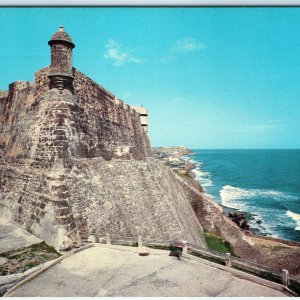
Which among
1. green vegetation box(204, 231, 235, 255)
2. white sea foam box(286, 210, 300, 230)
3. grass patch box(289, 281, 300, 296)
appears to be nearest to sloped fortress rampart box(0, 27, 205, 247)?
green vegetation box(204, 231, 235, 255)

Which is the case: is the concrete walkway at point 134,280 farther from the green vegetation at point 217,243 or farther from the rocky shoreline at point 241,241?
the rocky shoreline at point 241,241

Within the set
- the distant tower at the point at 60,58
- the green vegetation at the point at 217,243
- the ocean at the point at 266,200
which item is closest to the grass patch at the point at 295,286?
the distant tower at the point at 60,58

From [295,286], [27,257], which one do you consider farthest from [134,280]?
[295,286]

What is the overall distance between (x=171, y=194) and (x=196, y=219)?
4.39 m

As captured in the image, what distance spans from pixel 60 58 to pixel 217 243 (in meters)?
15.6

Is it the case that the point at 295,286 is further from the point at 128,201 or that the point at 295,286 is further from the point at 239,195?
the point at 239,195

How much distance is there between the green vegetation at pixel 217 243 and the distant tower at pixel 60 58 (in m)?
14.1

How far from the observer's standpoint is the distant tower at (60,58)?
11203mm

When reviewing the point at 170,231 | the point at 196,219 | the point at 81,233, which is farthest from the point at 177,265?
the point at 196,219

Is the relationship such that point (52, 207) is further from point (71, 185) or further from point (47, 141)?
point (47, 141)

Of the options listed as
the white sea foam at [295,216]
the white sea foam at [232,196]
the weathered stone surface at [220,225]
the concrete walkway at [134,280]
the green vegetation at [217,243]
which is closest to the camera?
the concrete walkway at [134,280]

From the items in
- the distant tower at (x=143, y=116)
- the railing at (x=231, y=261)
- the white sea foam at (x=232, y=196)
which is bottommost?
the white sea foam at (x=232, y=196)

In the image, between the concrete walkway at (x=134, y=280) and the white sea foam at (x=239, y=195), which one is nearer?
the concrete walkway at (x=134, y=280)

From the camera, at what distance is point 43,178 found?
11.4 metres
